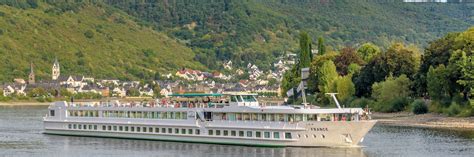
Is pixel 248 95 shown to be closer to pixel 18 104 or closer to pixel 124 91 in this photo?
pixel 18 104

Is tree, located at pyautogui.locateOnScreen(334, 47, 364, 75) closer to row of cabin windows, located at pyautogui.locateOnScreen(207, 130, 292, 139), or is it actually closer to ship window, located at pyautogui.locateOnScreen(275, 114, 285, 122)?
row of cabin windows, located at pyautogui.locateOnScreen(207, 130, 292, 139)

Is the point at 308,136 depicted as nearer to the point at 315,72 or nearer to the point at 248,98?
the point at 248,98

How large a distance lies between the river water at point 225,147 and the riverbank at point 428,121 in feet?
16.5

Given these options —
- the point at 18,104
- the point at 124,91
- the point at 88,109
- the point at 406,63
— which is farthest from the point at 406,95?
the point at 124,91

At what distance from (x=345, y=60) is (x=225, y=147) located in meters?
60.5

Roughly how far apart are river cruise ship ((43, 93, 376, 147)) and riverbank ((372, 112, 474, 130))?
21.8 metres

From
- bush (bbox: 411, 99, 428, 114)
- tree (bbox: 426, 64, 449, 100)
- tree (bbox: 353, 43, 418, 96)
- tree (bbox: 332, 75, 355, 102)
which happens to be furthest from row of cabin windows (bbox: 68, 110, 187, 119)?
tree (bbox: 353, 43, 418, 96)

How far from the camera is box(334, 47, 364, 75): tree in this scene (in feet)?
382

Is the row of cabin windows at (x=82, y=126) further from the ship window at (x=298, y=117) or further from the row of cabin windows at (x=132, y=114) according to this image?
the ship window at (x=298, y=117)

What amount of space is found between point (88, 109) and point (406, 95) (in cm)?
3705

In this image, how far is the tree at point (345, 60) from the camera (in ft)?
382

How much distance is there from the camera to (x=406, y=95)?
94875 millimetres

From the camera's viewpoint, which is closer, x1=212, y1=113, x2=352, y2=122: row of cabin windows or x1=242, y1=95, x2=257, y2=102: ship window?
x1=212, y1=113, x2=352, y2=122: row of cabin windows

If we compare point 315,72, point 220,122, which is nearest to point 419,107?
point 315,72
